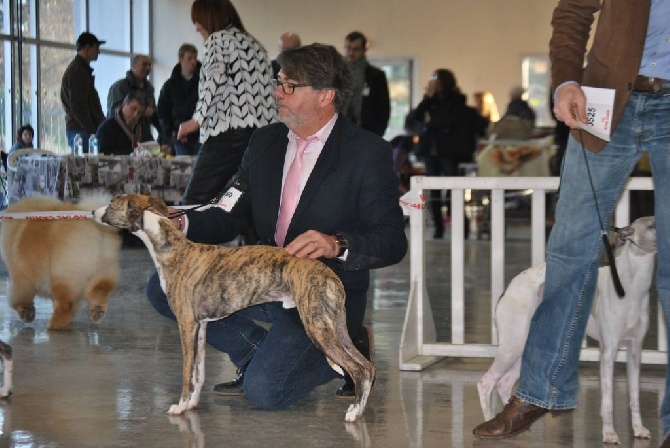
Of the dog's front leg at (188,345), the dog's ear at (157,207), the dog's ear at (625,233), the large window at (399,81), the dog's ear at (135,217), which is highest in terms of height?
the large window at (399,81)

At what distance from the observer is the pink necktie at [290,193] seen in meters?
3.69

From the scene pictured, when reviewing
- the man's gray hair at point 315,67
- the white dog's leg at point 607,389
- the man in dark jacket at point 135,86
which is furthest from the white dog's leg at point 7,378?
the man in dark jacket at point 135,86

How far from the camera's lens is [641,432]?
334 centimetres

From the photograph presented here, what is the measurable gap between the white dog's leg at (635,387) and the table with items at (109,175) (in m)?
6.05

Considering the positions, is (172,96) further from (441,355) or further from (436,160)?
(441,355)

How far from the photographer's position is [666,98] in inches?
110

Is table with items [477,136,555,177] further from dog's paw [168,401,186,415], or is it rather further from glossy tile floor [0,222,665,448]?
dog's paw [168,401,186,415]

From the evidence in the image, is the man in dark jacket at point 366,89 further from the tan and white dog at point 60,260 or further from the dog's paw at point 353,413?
the dog's paw at point 353,413

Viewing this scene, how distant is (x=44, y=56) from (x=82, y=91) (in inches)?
217

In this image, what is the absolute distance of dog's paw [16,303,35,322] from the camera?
554 cm

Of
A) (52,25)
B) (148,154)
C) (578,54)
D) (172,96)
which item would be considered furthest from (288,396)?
(52,25)

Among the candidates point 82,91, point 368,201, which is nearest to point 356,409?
point 368,201

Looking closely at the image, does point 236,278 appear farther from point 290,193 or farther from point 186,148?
point 186,148

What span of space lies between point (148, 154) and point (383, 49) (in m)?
Answer: 10.0
